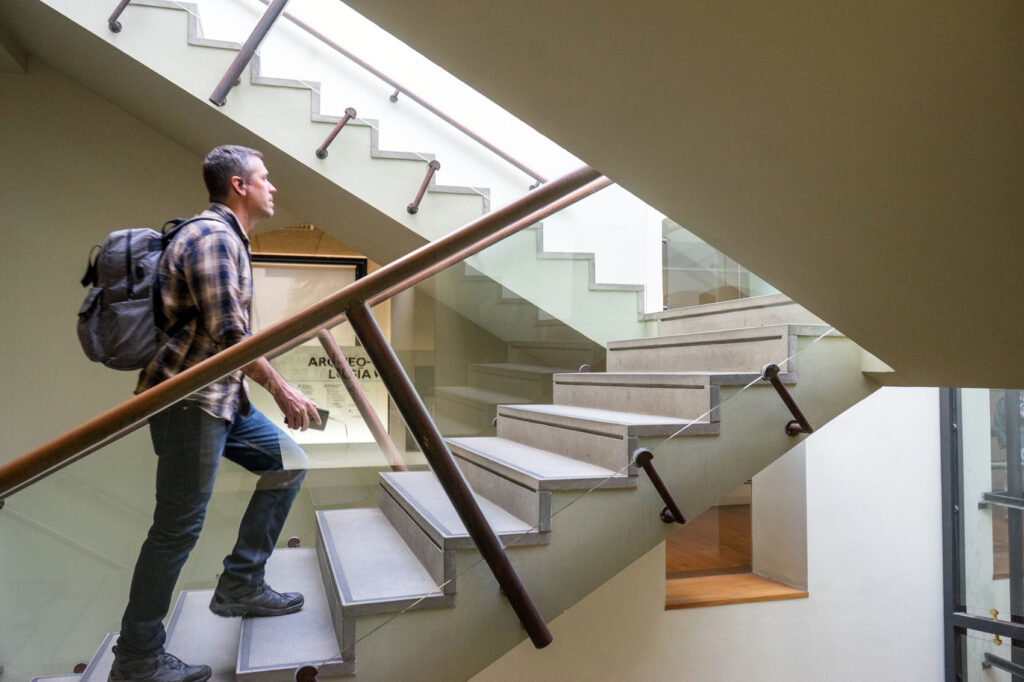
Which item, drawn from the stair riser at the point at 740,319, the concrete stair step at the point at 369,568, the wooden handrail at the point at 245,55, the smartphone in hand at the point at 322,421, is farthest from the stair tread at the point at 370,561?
the wooden handrail at the point at 245,55

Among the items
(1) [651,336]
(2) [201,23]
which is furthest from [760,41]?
(2) [201,23]

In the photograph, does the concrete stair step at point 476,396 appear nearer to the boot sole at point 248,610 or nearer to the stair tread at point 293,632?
the stair tread at point 293,632

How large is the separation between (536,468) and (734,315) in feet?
4.27

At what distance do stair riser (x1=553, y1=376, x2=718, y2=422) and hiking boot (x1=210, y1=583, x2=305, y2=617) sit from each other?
99cm

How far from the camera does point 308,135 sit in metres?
3.63

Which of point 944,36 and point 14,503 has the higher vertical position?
point 944,36

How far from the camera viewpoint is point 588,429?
89.7 inches

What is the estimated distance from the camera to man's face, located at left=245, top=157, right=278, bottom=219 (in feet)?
6.31

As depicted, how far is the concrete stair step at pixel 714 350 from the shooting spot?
2.35 m

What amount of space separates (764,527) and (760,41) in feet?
11.2

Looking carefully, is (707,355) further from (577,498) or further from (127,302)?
(127,302)

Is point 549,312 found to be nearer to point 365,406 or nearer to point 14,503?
point 365,406

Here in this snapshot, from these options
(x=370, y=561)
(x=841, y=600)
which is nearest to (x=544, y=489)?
(x=370, y=561)

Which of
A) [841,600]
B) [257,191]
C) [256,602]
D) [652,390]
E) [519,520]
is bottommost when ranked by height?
[841,600]
